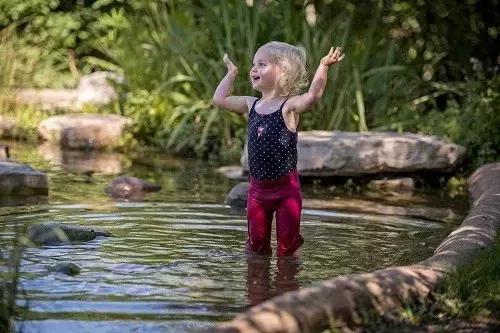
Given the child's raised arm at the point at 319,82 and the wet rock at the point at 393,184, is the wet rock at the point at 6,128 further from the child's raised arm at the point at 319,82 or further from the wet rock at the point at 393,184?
the child's raised arm at the point at 319,82

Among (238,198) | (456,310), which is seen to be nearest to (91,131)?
(238,198)

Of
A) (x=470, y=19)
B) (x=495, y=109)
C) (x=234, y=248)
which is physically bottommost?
(x=234, y=248)

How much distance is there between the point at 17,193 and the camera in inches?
374

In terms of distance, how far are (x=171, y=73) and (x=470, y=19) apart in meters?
3.98

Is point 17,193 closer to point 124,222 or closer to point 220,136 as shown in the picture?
point 124,222

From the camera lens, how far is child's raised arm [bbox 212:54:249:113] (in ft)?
21.9

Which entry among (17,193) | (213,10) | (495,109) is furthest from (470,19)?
(17,193)

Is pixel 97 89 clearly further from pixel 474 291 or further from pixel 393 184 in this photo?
pixel 474 291

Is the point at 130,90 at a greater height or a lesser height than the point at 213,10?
lesser

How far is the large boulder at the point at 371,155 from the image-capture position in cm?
1065

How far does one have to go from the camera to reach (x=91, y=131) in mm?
14648

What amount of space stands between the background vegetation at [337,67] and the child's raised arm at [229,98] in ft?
17.3

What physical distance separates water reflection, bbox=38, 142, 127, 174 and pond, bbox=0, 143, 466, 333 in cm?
130

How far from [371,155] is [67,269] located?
5422 mm
